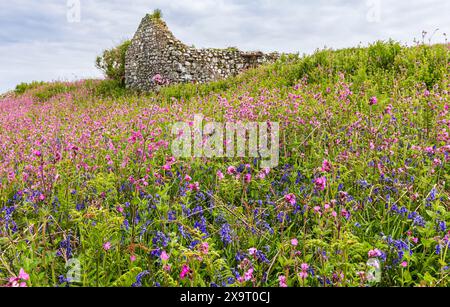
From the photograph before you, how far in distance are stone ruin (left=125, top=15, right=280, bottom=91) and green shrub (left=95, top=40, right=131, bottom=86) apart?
4.36ft

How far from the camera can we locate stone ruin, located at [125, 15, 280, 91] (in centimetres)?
1745

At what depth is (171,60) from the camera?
17.5 meters

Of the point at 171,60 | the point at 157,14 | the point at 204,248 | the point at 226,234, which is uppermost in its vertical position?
the point at 157,14

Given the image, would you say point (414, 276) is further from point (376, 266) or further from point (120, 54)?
point (120, 54)

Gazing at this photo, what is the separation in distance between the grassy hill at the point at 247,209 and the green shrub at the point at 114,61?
645 inches

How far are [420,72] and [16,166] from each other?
7612 mm

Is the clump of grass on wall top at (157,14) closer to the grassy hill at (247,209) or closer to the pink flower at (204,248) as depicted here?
the grassy hill at (247,209)

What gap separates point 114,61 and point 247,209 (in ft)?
69.3

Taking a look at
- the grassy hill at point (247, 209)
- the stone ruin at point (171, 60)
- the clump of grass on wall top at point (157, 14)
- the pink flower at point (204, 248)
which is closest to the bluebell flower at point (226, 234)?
the grassy hill at point (247, 209)

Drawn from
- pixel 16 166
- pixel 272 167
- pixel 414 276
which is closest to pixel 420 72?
pixel 272 167

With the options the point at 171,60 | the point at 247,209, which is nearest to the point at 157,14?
the point at 171,60

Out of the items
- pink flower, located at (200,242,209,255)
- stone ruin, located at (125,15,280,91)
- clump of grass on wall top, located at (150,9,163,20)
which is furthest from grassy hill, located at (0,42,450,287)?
clump of grass on wall top, located at (150,9,163,20)

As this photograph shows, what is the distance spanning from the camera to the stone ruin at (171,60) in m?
17.5

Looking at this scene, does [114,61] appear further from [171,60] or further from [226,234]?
[226,234]
